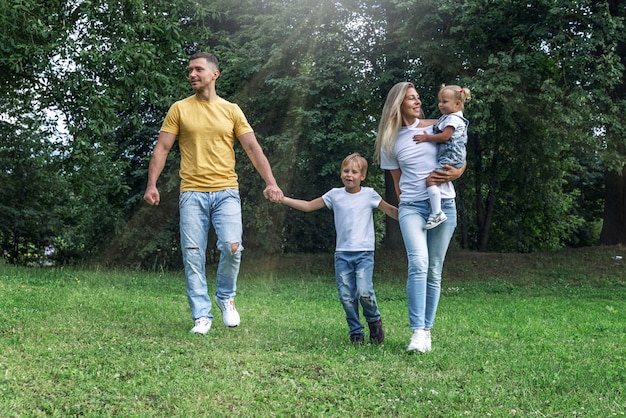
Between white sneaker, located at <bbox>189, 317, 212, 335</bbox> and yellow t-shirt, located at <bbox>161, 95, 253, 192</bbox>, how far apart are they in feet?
3.74

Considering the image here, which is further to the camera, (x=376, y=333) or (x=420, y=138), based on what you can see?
(x=376, y=333)

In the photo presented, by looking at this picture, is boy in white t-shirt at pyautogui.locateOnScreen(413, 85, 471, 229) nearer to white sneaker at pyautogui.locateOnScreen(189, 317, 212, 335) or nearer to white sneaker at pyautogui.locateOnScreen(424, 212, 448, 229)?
white sneaker at pyautogui.locateOnScreen(424, 212, 448, 229)

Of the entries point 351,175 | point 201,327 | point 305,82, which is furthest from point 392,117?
point 305,82

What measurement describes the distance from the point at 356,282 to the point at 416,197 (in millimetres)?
888

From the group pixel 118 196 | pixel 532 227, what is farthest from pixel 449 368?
pixel 532 227

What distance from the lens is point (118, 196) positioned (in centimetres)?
2327

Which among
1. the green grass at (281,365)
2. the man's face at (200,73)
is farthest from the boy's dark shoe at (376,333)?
the man's face at (200,73)

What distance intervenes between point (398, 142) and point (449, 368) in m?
1.86

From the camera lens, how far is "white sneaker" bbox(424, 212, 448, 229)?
215 inches

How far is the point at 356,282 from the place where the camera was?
5.86 m

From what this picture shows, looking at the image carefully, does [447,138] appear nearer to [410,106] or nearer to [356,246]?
[410,106]

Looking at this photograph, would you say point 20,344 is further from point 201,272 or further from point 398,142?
point 398,142

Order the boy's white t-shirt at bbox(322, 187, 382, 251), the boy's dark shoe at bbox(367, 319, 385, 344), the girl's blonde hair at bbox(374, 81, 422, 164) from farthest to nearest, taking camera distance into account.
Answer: the boy's dark shoe at bbox(367, 319, 385, 344)
the boy's white t-shirt at bbox(322, 187, 382, 251)
the girl's blonde hair at bbox(374, 81, 422, 164)

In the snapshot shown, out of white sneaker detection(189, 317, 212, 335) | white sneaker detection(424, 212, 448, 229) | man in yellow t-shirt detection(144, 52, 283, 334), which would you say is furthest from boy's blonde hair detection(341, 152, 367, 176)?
white sneaker detection(189, 317, 212, 335)
